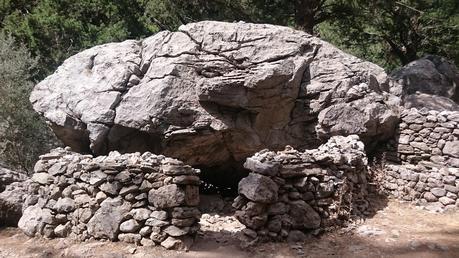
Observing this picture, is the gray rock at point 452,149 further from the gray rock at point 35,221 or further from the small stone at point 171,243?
the gray rock at point 35,221

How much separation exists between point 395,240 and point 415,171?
3.04 metres

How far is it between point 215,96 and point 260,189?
12.4 ft

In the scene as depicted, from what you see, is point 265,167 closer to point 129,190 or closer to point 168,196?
point 168,196

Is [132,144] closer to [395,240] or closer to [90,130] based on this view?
[90,130]

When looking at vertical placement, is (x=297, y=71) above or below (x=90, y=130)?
above

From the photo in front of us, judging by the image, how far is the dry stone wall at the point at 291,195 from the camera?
625cm

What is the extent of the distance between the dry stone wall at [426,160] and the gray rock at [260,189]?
361 centimetres

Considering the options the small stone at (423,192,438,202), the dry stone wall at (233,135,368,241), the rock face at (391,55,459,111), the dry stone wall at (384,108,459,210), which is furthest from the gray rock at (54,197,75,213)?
the rock face at (391,55,459,111)

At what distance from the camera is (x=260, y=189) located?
616 centimetres

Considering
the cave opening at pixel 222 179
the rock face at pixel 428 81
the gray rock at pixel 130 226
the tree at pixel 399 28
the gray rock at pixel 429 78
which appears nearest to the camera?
the gray rock at pixel 130 226

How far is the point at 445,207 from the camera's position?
26.4ft

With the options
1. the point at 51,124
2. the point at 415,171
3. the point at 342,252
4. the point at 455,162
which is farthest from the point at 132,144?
the point at 455,162

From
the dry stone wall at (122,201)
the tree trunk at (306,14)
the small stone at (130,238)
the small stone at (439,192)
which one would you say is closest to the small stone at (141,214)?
the dry stone wall at (122,201)

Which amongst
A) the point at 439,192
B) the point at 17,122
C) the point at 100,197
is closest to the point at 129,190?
the point at 100,197
